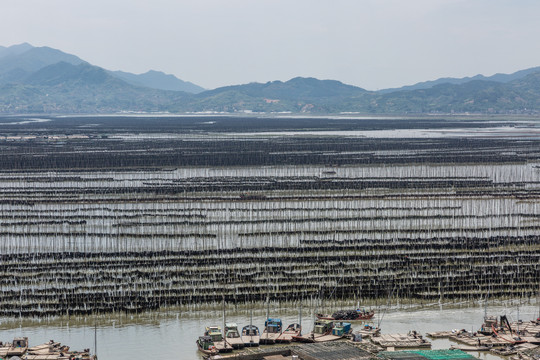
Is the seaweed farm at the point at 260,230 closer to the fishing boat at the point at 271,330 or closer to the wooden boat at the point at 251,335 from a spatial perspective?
the fishing boat at the point at 271,330

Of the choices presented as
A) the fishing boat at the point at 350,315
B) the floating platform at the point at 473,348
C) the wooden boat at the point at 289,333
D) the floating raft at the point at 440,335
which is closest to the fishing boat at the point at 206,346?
the wooden boat at the point at 289,333

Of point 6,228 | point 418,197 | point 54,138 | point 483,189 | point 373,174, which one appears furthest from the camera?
point 54,138

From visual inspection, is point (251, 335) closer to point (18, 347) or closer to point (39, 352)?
point (39, 352)

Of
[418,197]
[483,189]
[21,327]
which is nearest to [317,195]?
[418,197]

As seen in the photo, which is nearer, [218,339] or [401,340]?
[218,339]

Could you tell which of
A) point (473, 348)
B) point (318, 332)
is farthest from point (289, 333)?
point (473, 348)

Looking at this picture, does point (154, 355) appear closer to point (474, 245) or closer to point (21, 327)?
point (21, 327)
